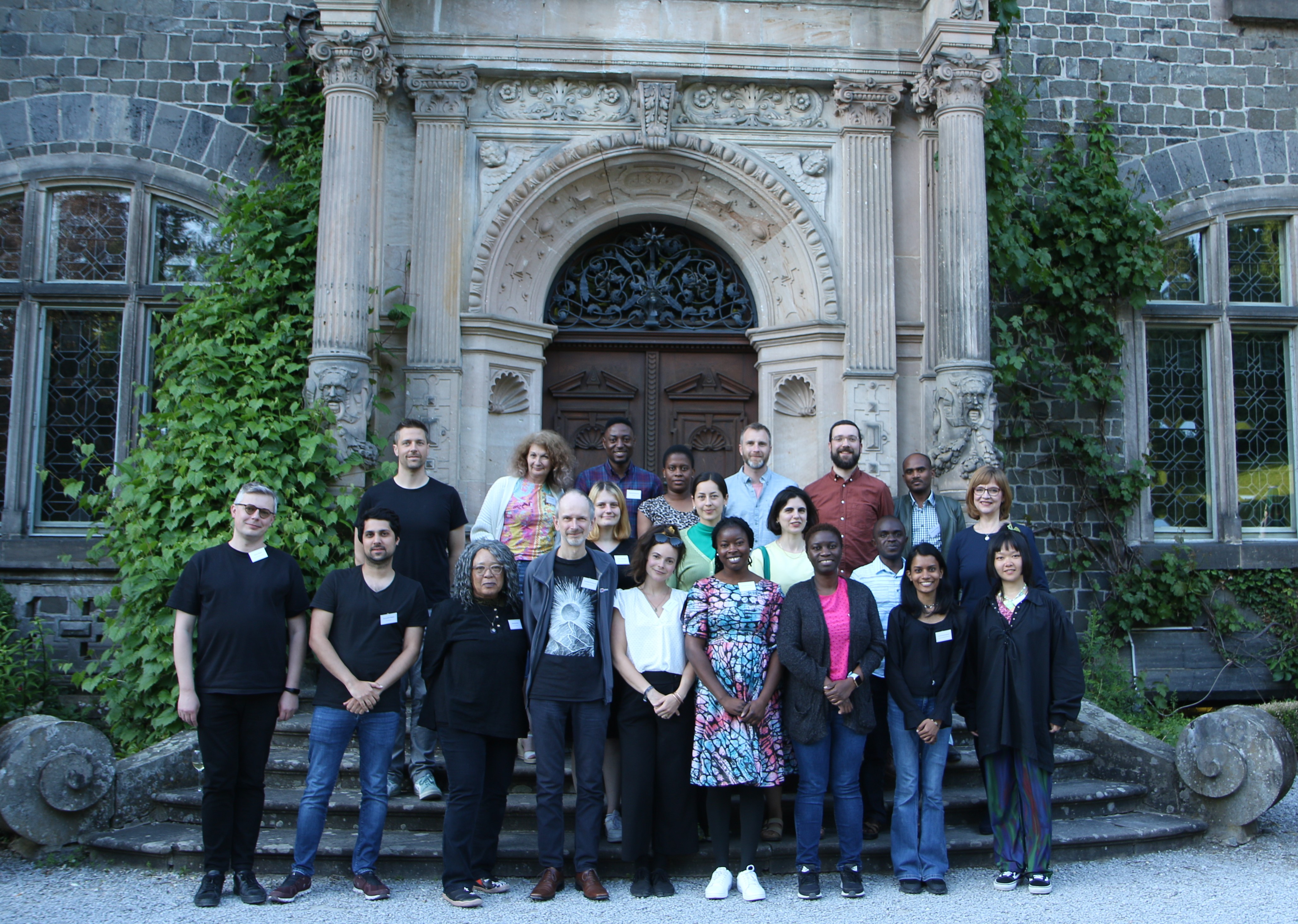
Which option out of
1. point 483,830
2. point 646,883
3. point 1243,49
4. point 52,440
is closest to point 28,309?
point 52,440

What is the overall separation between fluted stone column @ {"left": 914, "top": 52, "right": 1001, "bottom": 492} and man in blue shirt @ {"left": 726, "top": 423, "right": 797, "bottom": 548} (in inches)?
60.3

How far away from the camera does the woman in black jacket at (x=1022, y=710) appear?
4512 mm

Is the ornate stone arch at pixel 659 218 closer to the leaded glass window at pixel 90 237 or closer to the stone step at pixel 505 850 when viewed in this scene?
the leaded glass window at pixel 90 237

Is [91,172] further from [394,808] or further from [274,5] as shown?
[394,808]

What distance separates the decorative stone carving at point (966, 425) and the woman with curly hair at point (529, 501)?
270cm

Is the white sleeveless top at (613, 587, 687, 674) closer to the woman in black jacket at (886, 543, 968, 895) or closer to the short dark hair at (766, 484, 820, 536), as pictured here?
the short dark hair at (766, 484, 820, 536)

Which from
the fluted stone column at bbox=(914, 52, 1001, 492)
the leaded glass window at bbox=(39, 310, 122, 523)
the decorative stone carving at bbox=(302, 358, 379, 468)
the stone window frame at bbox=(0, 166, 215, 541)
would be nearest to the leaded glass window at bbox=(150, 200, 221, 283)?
the stone window frame at bbox=(0, 166, 215, 541)

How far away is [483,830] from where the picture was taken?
4352 millimetres

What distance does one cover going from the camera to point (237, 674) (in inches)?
166

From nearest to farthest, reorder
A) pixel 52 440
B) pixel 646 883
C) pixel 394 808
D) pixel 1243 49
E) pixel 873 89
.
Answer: pixel 646 883, pixel 394 808, pixel 873 89, pixel 52 440, pixel 1243 49

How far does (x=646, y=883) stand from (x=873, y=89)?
18.3ft

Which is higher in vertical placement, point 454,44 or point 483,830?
point 454,44

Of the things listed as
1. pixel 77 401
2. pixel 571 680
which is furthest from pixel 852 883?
pixel 77 401

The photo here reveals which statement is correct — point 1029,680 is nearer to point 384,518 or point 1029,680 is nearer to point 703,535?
point 703,535
